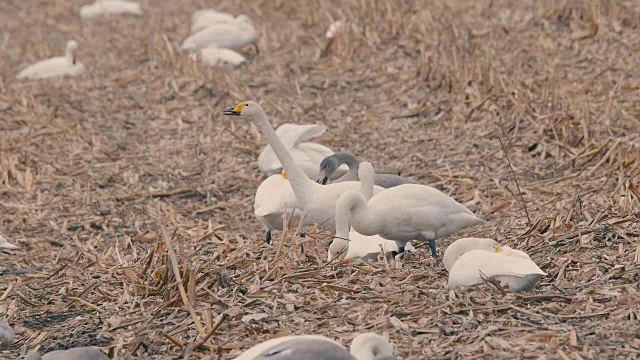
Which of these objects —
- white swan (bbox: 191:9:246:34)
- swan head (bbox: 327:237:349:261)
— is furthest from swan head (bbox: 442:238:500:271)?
white swan (bbox: 191:9:246:34)

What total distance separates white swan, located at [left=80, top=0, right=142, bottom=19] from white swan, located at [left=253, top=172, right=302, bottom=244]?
9.89 meters

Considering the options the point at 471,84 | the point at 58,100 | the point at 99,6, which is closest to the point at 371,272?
the point at 471,84

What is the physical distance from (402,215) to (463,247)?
0.58 meters

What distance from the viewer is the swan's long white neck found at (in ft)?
22.5

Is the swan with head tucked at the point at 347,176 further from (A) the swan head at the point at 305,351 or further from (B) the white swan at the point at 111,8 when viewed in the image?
(B) the white swan at the point at 111,8

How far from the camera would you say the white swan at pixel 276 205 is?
6.94 m

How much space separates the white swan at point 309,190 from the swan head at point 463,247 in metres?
1.08

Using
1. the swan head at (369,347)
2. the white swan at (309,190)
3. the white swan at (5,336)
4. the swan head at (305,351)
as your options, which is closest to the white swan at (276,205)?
the white swan at (309,190)

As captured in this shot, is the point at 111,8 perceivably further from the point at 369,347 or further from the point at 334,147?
the point at 369,347

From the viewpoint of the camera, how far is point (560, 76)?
411 inches

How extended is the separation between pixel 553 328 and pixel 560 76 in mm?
6058

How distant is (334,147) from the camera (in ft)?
31.7

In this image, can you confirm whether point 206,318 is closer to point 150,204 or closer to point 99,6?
point 150,204

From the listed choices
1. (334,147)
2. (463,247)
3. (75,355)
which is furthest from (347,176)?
(75,355)
